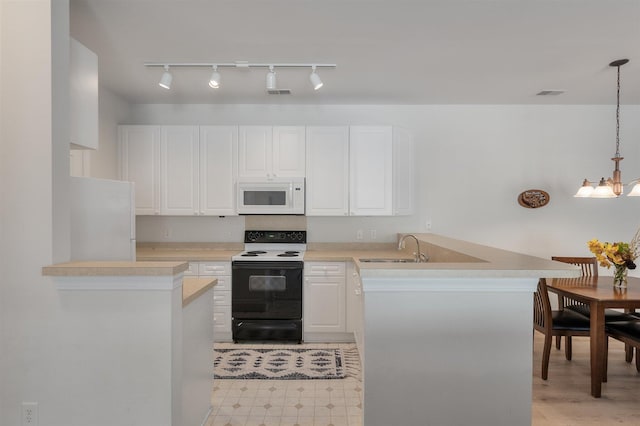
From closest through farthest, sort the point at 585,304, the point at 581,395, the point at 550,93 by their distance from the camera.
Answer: the point at 581,395
the point at 585,304
the point at 550,93

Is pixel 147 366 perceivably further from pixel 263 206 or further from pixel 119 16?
pixel 263 206

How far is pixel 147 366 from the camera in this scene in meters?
1.85

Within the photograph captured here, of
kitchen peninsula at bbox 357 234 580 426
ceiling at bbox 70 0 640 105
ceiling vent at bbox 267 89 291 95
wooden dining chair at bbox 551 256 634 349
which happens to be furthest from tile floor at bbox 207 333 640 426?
ceiling vent at bbox 267 89 291 95

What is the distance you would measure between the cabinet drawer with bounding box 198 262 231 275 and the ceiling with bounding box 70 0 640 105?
1.75 m

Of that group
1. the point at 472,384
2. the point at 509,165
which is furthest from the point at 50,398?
the point at 509,165

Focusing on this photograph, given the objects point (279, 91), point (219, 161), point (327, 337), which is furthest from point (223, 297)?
point (279, 91)

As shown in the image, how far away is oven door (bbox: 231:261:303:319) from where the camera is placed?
12.7ft

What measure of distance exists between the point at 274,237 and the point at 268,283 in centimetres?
70

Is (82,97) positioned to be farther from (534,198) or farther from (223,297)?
(534,198)

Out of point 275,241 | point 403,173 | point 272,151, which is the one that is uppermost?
point 272,151

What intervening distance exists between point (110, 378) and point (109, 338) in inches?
7.7

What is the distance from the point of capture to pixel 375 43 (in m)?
2.74

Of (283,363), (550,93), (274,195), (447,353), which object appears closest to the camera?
(447,353)

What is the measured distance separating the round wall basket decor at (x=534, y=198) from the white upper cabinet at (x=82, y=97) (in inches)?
168
